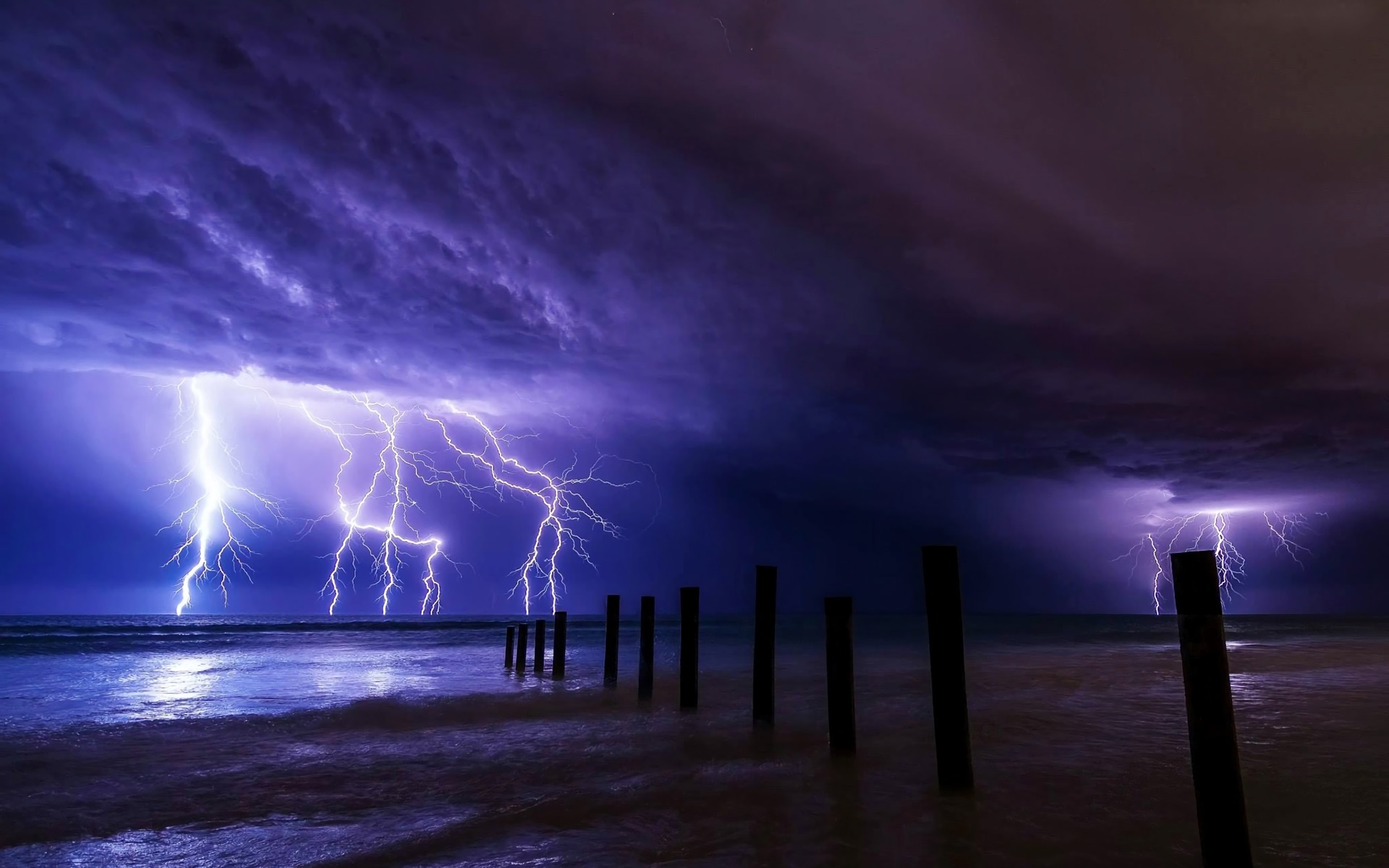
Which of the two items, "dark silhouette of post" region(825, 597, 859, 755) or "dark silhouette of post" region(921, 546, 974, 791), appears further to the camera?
"dark silhouette of post" region(825, 597, 859, 755)

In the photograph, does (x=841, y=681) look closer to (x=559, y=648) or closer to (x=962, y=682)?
(x=962, y=682)

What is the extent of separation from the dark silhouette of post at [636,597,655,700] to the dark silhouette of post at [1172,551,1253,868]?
11.1 metres

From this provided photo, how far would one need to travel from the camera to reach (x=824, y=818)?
631 centimetres

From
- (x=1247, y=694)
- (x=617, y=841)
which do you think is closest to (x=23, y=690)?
(x=617, y=841)

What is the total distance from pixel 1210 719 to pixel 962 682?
→ 2.50m

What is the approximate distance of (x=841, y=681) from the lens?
9.18m

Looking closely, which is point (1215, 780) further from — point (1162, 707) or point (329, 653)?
point (329, 653)

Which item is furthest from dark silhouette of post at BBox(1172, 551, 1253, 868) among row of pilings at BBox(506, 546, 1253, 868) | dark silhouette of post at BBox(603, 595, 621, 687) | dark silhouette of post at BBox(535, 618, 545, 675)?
dark silhouette of post at BBox(535, 618, 545, 675)

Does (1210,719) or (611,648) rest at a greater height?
(1210,719)

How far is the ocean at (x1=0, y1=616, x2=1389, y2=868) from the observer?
5652 millimetres

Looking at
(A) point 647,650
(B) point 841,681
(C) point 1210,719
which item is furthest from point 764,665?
(C) point 1210,719

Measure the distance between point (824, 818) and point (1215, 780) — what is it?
296 cm

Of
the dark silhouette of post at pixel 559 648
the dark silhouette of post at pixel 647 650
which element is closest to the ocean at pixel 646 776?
the dark silhouette of post at pixel 647 650

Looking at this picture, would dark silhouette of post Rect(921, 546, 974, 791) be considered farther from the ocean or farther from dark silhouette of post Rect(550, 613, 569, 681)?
dark silhouette of post Rect(550, 613, 569, 681)
